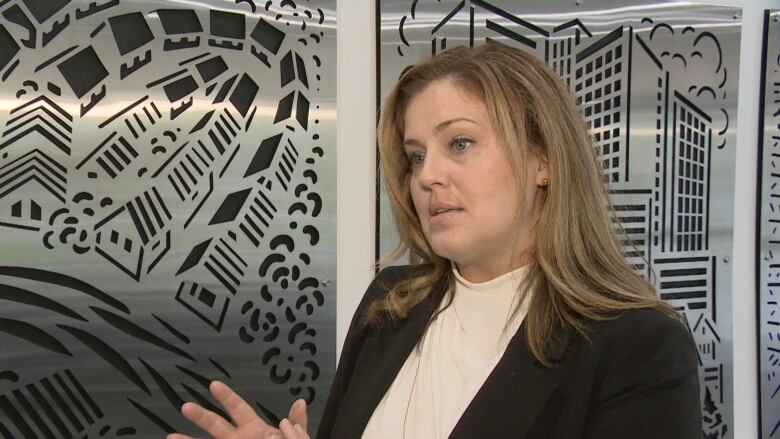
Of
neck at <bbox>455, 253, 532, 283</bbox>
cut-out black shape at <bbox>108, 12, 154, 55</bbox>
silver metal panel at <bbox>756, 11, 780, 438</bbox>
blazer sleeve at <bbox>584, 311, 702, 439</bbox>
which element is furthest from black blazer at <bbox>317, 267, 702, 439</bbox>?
silver metal panel at <bbox>756, 11, 780, 438</bbox>

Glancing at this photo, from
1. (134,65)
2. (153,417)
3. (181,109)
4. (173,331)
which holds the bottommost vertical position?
(153,417)

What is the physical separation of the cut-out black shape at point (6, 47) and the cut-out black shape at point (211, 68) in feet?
1.36

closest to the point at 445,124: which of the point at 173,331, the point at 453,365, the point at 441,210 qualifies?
the point at 441,210

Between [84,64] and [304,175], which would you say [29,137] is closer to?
[84,64]

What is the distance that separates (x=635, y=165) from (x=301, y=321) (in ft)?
3.63

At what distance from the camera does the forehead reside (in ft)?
3.49

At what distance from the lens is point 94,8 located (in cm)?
160

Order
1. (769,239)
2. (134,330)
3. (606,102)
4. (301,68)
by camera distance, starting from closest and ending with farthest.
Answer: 1. (134,330)
2. (301,68)
3. (606,102)
4. (769,239)

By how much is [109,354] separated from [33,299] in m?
0.22

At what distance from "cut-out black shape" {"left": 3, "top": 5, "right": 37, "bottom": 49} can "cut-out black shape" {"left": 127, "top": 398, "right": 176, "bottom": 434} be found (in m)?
0.89

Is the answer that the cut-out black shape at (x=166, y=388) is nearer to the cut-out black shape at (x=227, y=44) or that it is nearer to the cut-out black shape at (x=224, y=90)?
the cut-out black shape at (x=224, y=90)

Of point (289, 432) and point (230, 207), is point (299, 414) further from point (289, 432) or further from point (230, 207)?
point (230, 207)

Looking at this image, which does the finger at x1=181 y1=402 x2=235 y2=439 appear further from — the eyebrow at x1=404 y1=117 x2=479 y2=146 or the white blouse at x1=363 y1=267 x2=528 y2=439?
the eyebrow at x1=404 y1=117 x2=479 y2=146

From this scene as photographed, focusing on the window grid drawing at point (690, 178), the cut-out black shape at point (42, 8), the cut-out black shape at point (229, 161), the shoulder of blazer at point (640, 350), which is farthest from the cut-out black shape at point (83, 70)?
the window grid drawing at point (690, 178)
